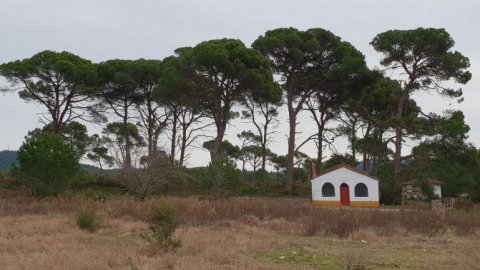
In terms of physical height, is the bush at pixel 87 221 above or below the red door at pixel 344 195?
below

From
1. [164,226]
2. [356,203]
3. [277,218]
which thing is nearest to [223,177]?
[277,218]

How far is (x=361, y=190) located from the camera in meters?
29.3

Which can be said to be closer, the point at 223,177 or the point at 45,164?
the point at 45,164

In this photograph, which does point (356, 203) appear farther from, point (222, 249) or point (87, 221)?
point (222, 249)

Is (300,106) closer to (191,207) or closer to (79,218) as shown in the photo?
(191,207)

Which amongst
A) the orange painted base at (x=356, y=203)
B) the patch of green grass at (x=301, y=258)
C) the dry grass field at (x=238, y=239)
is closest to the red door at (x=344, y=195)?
the orange painted base at (x=356, y=203)

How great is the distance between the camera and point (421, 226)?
14500mm

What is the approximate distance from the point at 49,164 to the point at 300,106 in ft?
65.8

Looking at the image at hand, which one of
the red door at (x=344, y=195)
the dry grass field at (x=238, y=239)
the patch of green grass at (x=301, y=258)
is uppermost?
the red door at (x=344, y=195)

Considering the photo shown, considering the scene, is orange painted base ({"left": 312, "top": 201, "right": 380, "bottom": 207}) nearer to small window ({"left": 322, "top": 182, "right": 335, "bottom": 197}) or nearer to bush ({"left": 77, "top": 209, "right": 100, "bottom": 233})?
small window ({"left": 322, "top": 182, "right": 335, "bottom": 197})

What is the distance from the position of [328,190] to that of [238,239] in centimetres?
2004

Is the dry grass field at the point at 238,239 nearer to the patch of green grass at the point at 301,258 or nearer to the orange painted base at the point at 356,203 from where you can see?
the patch of green grass at the point at 301,258

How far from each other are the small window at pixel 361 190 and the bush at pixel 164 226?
21913mm

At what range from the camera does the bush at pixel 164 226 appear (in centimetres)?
859
